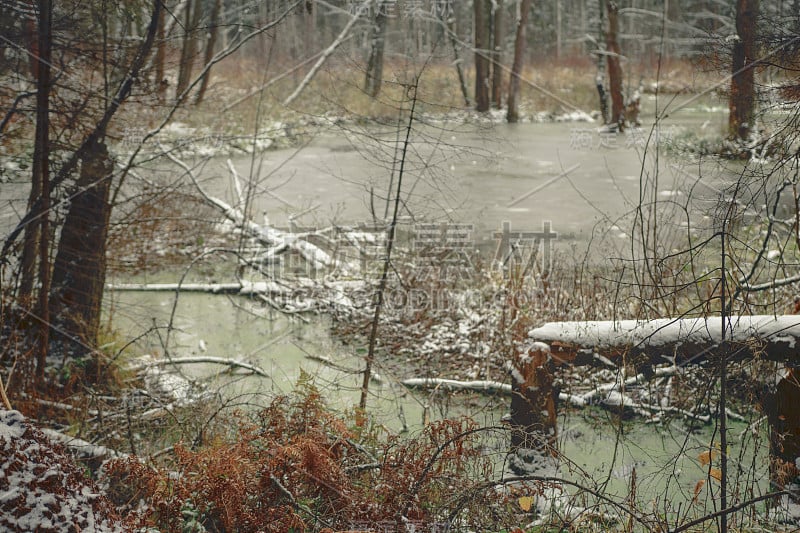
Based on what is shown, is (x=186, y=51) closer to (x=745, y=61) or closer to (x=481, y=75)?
(x=745, y=61)

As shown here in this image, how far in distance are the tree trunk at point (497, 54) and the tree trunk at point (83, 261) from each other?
13.1 meters

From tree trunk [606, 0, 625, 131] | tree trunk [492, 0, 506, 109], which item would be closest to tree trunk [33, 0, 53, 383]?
tree trunk [606, 0, 625, 131]

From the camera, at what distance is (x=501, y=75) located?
66.4ft

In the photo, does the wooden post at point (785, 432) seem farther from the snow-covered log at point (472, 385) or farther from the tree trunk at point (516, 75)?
the tree trunk at point (516, 75)

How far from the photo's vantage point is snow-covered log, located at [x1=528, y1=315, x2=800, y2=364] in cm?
383

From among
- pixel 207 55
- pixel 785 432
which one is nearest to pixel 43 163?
pixel 785 432

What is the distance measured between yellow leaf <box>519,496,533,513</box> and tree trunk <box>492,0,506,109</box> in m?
14.8

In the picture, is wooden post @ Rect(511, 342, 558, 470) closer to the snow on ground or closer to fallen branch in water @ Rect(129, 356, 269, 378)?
fallen branch in water @ Rect(129, 356, 269, 378)

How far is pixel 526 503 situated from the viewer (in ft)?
12.4

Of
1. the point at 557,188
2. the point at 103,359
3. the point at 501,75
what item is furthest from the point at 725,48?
the point at 501,75

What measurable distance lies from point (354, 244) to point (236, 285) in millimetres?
1310

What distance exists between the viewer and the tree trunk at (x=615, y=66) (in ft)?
47.3

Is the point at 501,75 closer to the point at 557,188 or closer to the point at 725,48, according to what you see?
the point at 557,188

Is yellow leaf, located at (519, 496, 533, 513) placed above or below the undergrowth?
below
